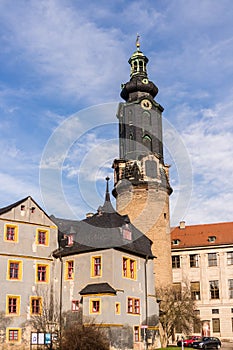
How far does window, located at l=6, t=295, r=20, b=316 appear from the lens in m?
37.0

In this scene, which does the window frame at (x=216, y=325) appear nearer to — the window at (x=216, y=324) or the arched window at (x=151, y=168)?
the window at (x=216, y=324)

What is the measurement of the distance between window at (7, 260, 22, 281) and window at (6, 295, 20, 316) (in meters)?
1.45

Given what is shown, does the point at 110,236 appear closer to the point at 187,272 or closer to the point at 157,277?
the point at 157,277

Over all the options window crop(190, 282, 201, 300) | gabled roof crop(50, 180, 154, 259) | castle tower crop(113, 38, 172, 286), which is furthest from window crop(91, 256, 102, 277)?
window crop(190, 282, 201, 300)

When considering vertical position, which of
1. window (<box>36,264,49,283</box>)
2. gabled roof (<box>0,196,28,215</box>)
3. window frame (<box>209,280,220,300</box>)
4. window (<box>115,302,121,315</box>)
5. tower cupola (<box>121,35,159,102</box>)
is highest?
tower cupola (<box>121,35,159,102</box>)

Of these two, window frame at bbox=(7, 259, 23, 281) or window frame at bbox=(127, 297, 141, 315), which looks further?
window frame at bbox=(127, 297, 141, 315)

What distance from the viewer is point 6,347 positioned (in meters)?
35.9

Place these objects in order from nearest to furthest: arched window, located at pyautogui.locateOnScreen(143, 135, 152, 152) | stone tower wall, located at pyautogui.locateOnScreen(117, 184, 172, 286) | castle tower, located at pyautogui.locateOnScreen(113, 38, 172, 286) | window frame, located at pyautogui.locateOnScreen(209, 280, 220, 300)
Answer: stone tower wall, located at pyautogui.locateOnScreen(117, 184, 172, 286) → castle tower, located at pyautogui.locateOnScreen(113, 38, 172, 286) → arched window, located at pyautogui.locateOnScreen(143, 135, 152, 152) → window frame, located at pyautogui.locateOnScreen(209, 280, 220, 300)

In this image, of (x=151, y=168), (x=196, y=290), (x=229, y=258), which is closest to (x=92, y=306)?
(x=151, y=168)

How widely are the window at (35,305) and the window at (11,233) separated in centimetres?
499

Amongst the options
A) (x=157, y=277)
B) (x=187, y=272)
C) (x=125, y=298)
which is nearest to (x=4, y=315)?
(x=125, y=298)

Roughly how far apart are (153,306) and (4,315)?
41.9ft

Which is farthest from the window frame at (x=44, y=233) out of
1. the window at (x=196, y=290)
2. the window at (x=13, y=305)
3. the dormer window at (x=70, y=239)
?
the window at (x=196, y=290)

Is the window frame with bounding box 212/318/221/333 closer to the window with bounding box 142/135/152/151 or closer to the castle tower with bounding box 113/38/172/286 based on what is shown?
the castle tower with bounding box 113/38/172/286
